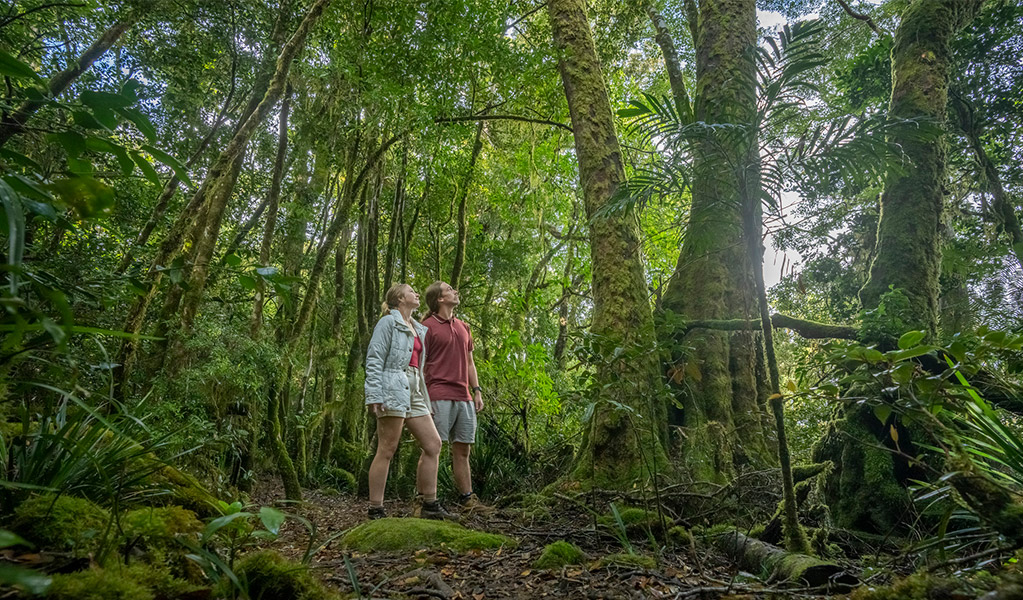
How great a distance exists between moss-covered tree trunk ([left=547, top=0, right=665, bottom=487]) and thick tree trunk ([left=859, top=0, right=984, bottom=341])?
2216mm

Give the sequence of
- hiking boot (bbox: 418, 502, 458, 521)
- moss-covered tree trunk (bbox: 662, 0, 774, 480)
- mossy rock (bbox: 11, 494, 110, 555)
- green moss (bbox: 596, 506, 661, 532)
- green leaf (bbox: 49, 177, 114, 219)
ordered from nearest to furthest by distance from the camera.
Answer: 1. green leaf (bbox: 49, 177, 114, 219)
2. mossy rock (bbox: 11, 494, 110, 555)
3. green moss (bbox: 596, 506, 661, 532)
4. moss-covered tree trunk (bbox: 662, 0, 774, 480)
5. hiking boot (bbox: 418, 502, 458, 521)

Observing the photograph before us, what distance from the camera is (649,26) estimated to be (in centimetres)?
1204

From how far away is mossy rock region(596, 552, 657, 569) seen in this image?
246cm

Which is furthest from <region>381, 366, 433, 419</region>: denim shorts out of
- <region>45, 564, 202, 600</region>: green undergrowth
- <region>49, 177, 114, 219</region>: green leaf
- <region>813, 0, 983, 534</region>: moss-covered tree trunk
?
<region>49, 177, 114, 219</region>: green leaf

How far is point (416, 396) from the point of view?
435 centimetres

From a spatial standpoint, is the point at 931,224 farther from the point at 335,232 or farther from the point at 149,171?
the point at 335,232

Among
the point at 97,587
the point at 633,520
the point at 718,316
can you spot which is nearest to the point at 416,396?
the point at 633,520

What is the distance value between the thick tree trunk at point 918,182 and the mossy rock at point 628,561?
3.41 m

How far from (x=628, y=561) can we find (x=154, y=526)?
6.75ft

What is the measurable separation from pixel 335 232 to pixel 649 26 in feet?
31.5

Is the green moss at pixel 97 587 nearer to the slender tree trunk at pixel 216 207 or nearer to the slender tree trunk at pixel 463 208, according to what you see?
the slender tree trunk at pixel 216 207

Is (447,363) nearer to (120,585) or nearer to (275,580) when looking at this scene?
(275,580)

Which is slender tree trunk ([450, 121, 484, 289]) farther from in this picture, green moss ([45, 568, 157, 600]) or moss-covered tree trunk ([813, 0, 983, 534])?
green moss ([45, 568, 157, 600])

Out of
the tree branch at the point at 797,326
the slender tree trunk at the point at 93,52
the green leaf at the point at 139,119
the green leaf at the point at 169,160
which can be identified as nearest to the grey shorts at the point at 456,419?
the tree branch at the point at 797,326
